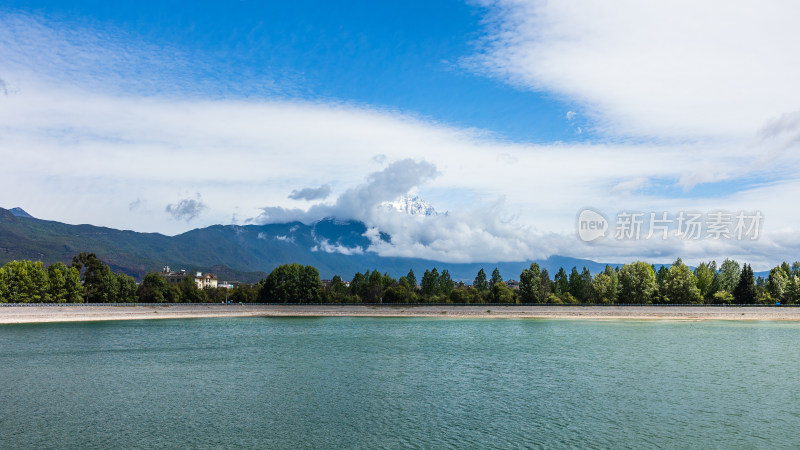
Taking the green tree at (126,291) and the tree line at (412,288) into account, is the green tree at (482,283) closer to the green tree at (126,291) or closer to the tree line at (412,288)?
the tree line at (412,288)

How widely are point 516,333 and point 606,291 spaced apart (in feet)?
204

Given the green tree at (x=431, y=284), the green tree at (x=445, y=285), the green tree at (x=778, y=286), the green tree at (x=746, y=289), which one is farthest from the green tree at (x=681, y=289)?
the green tree at (x=431, y=284)

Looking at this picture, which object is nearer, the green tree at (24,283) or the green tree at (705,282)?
the green tree at (24,283)

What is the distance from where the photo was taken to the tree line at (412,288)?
330 feet

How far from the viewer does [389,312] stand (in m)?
116

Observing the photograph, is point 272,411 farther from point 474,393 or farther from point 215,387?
point 474,393

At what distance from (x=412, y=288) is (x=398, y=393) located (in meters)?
117

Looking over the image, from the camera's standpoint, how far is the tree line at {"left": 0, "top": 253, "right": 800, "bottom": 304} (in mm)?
100500

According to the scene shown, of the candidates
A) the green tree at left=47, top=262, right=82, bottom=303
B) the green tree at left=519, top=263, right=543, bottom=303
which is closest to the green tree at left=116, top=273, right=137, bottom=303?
the green tree at left=47, top=262, right=82, bottom=303

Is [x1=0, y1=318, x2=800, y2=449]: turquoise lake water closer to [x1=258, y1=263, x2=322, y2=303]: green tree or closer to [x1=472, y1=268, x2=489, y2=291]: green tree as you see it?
[x1=258, y1=263, x2=322, y2=303]: green tree

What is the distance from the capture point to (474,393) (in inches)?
1331

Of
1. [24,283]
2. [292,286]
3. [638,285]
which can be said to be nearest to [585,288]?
[638,285]

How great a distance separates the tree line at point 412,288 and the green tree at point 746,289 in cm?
18

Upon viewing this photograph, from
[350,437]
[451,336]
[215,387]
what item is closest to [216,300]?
[451,336]
